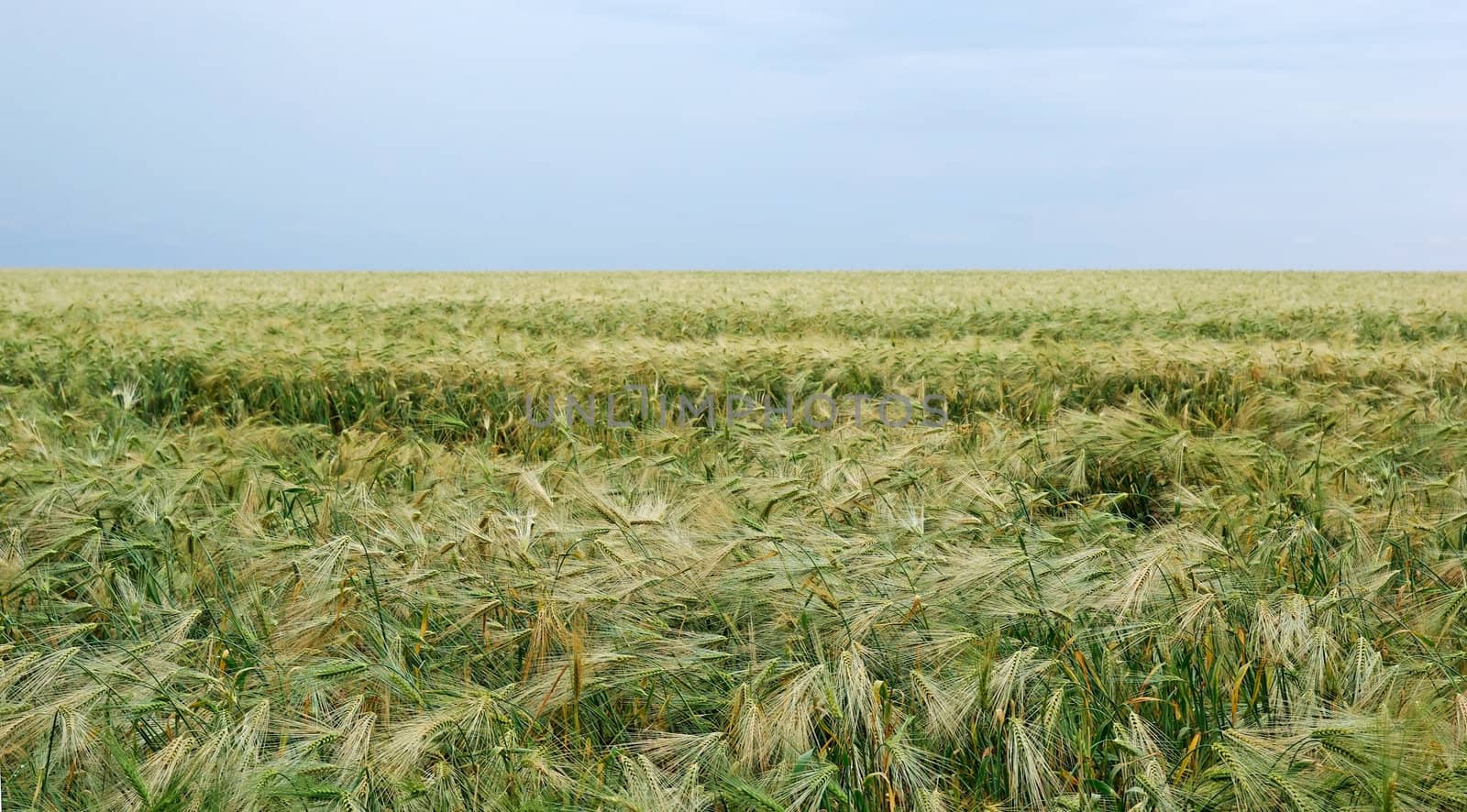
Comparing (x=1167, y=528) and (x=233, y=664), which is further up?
(x=1167, y=528)

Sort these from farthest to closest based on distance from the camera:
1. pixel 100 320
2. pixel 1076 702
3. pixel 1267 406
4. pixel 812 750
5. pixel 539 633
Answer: pixel 100 320, pixel 1267 406, pixel 539 633, pixel 1076 702, pixel 812 750

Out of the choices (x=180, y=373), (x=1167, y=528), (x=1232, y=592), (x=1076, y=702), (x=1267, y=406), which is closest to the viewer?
(x=1076, y=702)

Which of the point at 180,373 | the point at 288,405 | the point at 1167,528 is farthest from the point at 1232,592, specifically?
the point at 180,373

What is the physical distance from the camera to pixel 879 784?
156 cm

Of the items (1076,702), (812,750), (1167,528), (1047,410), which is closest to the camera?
(812,750)

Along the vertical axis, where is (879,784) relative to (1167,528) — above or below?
below

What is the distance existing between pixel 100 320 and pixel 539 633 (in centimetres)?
1072

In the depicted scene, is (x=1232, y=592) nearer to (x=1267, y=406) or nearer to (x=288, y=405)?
(x=1267, y=406)

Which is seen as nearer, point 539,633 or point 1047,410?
point 539,633

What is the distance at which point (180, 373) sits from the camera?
6.54m

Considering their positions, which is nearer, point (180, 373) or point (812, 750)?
point (812, 750)

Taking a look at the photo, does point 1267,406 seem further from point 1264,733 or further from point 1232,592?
point 1264,733

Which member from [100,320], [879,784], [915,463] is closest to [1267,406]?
[915,463]

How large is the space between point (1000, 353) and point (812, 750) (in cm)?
565
